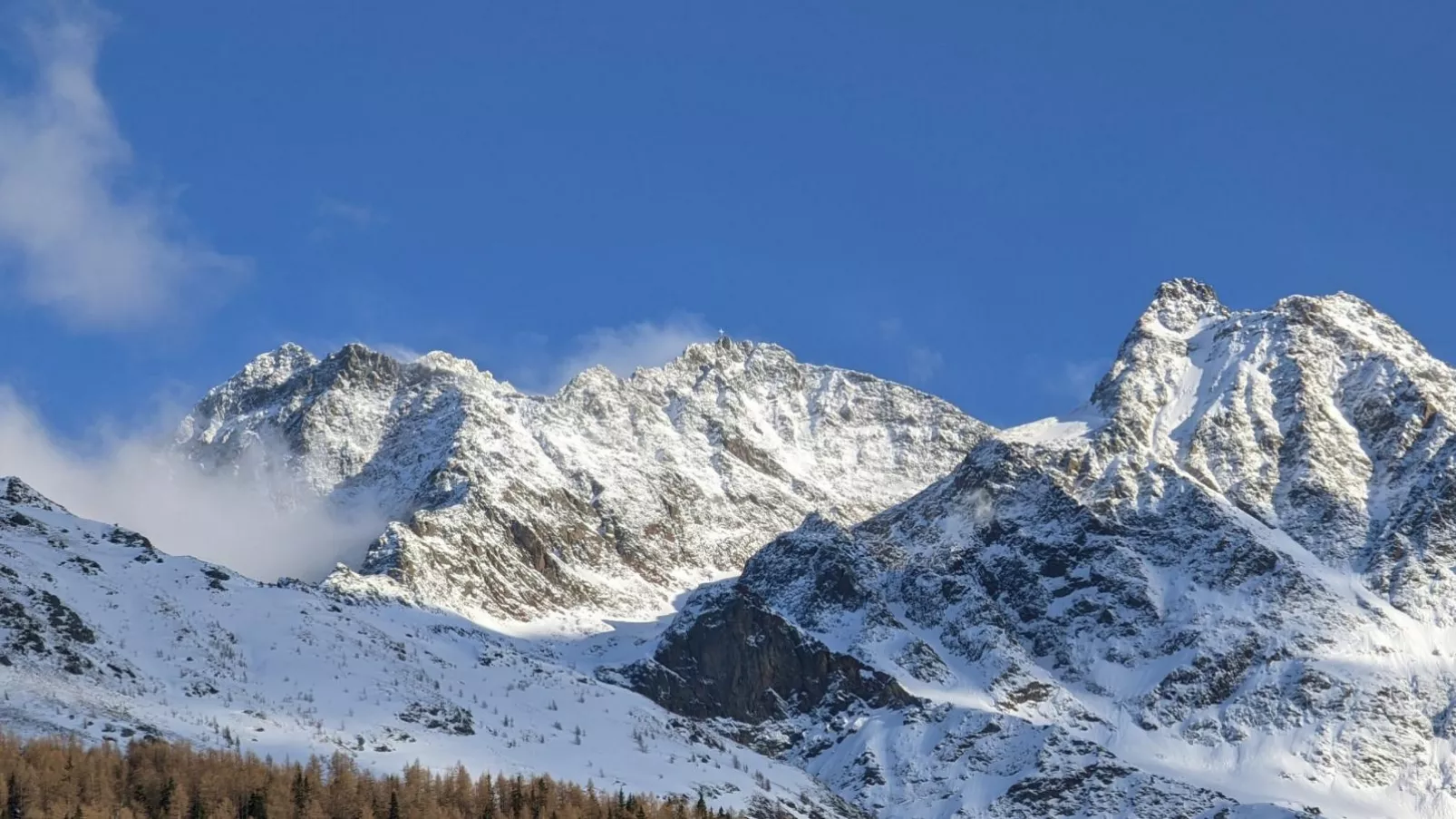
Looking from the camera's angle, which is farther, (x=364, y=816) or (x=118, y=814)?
(x=364, y=816)

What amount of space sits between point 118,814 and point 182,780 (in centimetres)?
1232

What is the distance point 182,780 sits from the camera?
19850 centimetres

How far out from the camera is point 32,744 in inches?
7859

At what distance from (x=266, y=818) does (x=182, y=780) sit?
9.69 m

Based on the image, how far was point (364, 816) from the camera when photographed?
19962 centimetres

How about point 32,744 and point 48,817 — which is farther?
point 32,744

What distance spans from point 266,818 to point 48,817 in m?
22.9

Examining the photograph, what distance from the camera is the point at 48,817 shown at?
591ft

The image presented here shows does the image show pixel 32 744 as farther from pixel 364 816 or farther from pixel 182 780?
pixel 364 816

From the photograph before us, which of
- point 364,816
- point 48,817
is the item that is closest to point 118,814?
point 48,817

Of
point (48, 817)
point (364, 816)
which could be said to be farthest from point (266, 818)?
point (48, 817)

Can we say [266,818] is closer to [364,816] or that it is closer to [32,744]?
[364,816]

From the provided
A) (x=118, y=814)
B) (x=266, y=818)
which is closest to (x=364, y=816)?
Answer: (x=266, y=818)

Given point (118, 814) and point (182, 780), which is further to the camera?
point (182, 780)
